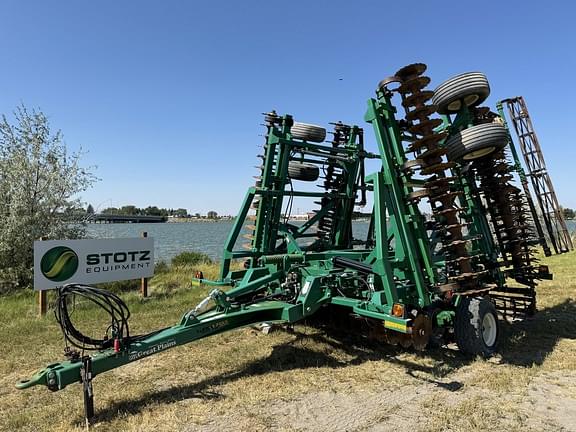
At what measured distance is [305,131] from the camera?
8070 mm

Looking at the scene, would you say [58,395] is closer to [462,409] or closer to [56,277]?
[462,409]

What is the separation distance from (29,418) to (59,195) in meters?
10.1

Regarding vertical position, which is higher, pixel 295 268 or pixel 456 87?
pixel 456 87

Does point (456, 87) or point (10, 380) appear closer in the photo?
point (10, 380)

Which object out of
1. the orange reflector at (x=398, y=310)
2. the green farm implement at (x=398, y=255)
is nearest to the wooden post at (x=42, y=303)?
the green farm implement at (x=398, y=255)

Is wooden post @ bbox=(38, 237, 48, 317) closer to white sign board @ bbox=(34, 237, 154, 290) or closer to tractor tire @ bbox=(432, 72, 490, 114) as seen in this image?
white sign board @ bbox=(34, 237, 154, 290)

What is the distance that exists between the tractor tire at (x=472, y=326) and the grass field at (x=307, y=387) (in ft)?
0.56

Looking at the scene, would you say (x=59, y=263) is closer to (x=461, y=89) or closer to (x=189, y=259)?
(x=461, y=89)

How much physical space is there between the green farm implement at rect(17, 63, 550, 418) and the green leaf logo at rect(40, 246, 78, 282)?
3.16 m

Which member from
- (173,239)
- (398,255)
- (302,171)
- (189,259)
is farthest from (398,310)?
(173,239)

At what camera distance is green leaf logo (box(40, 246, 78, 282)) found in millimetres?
8664

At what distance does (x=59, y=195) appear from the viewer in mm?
12703

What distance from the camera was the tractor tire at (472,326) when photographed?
547 cm

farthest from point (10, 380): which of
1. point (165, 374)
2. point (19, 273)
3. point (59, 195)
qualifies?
point (59, 195)
